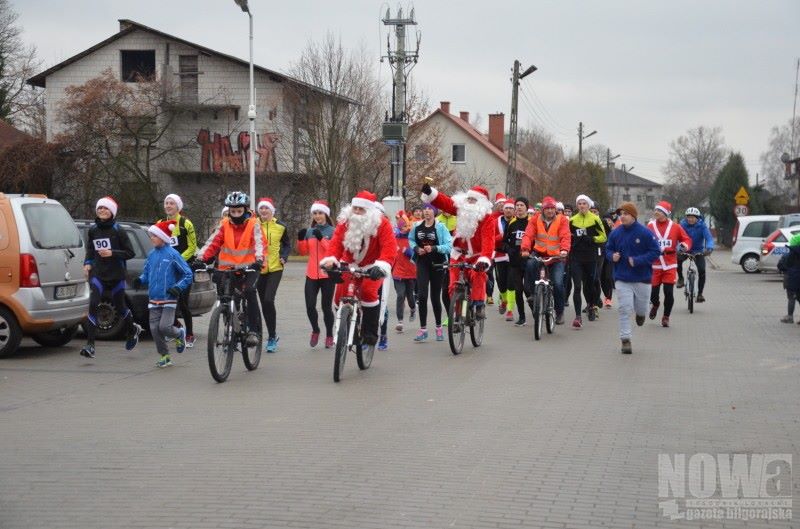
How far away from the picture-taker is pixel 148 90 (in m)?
46.8

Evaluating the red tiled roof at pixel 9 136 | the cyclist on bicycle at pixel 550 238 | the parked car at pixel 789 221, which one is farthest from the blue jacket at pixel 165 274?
the red tiled roof at pixel 9 136

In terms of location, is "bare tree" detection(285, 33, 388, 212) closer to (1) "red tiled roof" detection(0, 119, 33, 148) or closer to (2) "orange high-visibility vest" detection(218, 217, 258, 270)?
(1) "red tiled roof" detection(0, 119, 33, 148)

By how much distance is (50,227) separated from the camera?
1326cm

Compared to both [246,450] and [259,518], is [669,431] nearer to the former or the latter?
[246,450]

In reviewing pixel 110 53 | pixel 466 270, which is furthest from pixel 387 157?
pixel 466 270

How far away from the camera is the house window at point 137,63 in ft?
165

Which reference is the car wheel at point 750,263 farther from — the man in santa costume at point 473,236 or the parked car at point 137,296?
the parked car at point 137,296

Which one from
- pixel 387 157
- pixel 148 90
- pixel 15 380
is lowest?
pixel 15 380

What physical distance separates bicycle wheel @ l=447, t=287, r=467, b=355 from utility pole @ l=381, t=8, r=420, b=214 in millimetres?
14809

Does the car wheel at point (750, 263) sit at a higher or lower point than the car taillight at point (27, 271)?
lower

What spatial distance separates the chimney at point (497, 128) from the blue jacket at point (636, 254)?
76323 millimetres

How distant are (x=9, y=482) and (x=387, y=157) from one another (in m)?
41.0

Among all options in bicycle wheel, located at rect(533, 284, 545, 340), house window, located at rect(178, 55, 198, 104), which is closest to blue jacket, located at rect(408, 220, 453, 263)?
bicycle wheel, located at rect(533, 284, 545, 340)

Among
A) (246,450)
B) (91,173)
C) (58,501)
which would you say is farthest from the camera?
(91,173)
